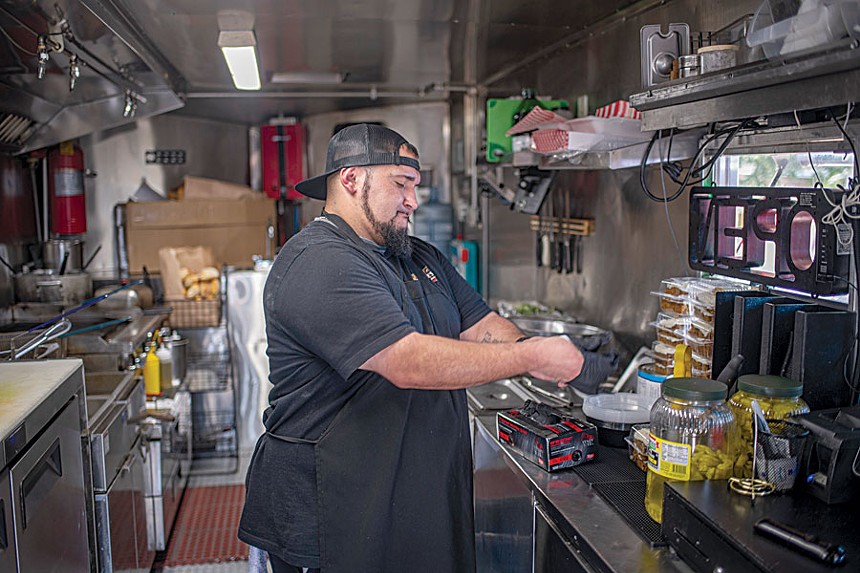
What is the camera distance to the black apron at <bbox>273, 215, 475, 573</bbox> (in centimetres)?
200

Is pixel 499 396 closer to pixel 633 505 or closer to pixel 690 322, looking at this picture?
pixel 690 322

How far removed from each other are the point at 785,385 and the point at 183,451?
143 inches

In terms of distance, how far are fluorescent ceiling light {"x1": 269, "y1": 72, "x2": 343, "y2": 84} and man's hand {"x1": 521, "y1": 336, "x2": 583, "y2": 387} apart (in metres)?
3.39

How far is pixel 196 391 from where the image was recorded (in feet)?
15.8

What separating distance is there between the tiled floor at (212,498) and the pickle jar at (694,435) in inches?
93.3

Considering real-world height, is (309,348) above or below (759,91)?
below

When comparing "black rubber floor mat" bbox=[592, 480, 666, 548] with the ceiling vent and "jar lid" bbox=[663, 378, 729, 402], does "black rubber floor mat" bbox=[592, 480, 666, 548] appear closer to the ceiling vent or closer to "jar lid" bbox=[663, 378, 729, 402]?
"jar lid" bbox=[663, 378, 729, 402]

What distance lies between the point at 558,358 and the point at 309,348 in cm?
58

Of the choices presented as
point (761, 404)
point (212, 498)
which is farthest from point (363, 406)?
point (212, 498)

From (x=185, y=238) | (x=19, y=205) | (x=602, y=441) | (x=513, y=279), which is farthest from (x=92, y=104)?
(x=602, y=441)

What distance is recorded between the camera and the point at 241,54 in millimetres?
3629

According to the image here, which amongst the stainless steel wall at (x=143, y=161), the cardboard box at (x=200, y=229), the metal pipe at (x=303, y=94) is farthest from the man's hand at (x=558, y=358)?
the stainless steel wall at (x=143, y=161)

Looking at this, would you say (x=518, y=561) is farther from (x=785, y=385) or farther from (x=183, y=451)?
(x=183, y=451)

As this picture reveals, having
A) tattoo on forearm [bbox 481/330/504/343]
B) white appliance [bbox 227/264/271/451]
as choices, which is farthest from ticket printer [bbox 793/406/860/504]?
white appliance [bbox 227/264/271/451]
